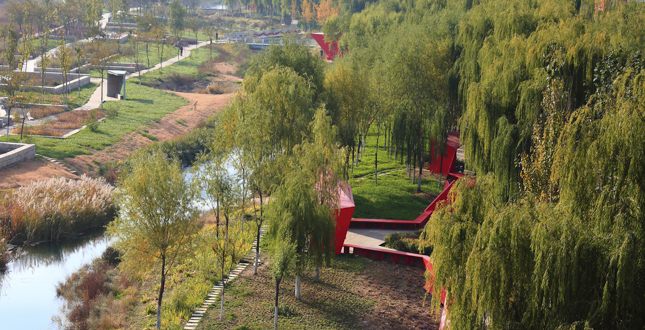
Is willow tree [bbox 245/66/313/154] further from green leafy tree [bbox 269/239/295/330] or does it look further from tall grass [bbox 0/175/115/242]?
tall grass [bbox 0/175/115/242]

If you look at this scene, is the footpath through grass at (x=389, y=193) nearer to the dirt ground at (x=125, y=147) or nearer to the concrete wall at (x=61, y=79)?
the dirt ground at (x=125, y=147)

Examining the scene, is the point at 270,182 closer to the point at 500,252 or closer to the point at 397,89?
the point at 500,252

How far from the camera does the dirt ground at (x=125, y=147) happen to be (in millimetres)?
29797

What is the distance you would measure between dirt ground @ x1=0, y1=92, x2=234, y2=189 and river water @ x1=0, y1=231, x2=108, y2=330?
6.05 m

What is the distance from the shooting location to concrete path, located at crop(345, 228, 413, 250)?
2466 centimetres

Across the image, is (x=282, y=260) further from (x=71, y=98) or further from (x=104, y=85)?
(x=104, y=85)

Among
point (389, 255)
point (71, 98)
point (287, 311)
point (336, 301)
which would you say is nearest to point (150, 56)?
point (71, 98)

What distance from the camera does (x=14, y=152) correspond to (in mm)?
31031

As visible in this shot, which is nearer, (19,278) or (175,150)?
(19,278)

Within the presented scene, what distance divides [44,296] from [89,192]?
8461 millimetres

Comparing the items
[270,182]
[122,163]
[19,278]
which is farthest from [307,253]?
[122,163]

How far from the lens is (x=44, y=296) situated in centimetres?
2086

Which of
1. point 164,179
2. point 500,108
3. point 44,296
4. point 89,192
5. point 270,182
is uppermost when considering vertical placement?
point 500,108

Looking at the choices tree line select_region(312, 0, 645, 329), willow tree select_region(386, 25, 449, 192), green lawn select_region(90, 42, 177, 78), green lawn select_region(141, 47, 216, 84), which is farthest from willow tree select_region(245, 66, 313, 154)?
green lawn select_region(90, 42, 177, 78)
